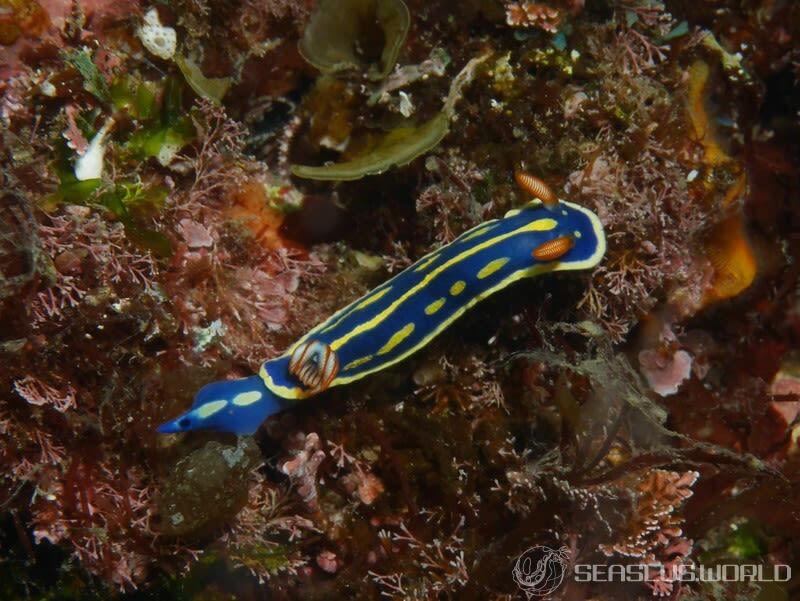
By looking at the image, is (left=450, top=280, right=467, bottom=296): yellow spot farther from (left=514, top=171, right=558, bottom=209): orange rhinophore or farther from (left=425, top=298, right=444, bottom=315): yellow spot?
(left=514, top=171, right=558, bottom=209): orange rhinophore

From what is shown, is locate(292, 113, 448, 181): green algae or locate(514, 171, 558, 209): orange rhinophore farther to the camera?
locate(292, 113, 448, 181): green algae

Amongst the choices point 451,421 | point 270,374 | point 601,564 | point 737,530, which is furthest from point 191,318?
point 737,530

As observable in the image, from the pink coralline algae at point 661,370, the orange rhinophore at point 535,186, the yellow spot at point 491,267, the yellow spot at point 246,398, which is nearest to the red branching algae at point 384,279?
the pink coralline algae at point 661,370

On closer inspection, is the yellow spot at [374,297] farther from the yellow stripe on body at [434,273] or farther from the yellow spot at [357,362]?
the yellow spot at [357,362]

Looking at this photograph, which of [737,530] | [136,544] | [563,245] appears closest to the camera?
[563,245]

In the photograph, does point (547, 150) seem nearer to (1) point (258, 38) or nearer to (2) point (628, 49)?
(2) point (628, 49)

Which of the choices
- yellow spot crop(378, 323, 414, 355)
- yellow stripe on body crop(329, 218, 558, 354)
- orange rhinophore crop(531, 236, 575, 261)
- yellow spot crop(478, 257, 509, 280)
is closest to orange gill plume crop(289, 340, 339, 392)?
yellow stripe on body crop(329, 218, 558, 354)
